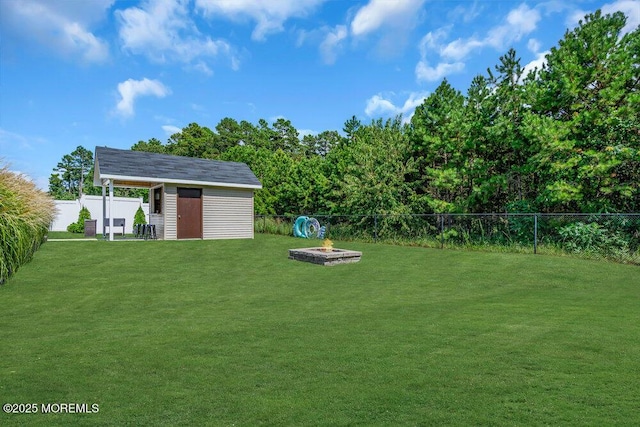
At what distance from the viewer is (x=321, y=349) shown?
4.38m

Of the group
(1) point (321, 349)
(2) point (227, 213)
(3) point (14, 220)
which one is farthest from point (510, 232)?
(3) point (14, 220)

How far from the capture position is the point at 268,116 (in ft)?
195

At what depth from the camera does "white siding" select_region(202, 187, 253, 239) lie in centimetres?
1928

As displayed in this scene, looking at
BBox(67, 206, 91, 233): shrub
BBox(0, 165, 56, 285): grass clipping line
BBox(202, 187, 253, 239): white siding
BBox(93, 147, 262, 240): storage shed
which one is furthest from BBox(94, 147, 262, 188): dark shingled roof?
BBox(67, 206, 91, 233): shrub

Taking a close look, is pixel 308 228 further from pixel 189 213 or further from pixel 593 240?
pixel 593 240

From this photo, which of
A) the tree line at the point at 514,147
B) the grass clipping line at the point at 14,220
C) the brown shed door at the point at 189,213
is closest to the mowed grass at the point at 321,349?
the grass clipping line at the point at 14,220

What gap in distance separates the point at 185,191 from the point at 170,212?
1.27m

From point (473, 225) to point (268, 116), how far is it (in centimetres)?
4786

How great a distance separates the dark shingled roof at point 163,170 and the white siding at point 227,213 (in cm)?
59

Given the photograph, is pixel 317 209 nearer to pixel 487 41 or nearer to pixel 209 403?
pixel 487 41

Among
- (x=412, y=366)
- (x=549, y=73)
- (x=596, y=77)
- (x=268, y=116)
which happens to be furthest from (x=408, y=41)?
(x=268, y=116)

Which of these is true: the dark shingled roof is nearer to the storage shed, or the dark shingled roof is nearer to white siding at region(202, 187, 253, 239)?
the storage shed

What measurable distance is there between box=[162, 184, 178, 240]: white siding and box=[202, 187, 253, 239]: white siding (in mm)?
1341

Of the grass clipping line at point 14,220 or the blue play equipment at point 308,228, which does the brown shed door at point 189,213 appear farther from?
the grass clipping line at point 14,220
